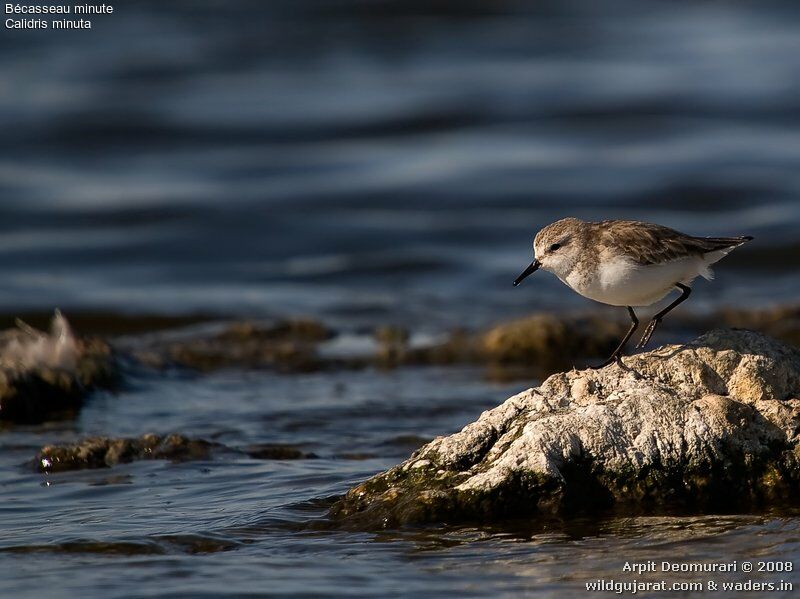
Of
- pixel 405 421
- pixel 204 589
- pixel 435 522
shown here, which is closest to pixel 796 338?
pixel 405 421

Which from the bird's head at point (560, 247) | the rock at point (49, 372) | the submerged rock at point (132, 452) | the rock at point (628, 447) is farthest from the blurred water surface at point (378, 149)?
the rock at point (628, 447)

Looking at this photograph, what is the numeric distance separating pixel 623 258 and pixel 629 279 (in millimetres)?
110

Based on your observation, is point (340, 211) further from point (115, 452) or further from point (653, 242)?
point (653, 242)

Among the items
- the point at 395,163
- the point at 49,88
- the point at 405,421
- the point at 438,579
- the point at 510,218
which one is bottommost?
the point at 438,579

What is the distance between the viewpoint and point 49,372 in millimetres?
9000

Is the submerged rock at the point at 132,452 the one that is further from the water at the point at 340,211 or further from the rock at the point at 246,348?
the rock at the point at 246,348

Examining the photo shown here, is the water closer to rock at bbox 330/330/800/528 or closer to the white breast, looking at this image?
rock at bbox 330/330/800/528

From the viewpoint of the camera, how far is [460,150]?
18.8m

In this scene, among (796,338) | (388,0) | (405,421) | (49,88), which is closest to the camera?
(405,421)

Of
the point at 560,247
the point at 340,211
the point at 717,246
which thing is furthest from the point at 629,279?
the point at 340,211

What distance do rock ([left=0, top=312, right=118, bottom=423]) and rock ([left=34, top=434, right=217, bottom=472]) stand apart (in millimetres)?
1291

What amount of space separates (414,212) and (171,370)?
22.4 ft

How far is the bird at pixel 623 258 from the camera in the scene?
5898mm

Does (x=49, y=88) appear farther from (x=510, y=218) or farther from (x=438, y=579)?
(x=438, y=579)
